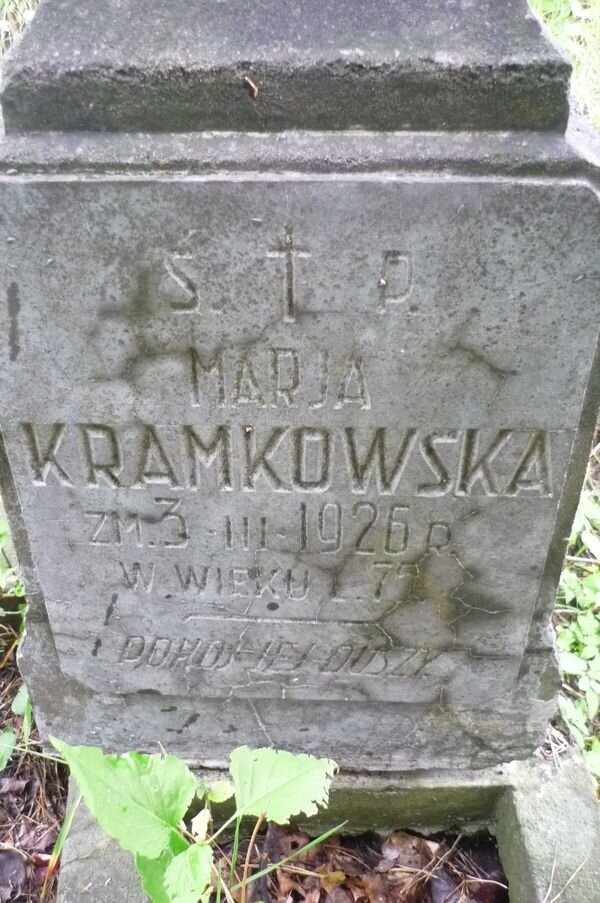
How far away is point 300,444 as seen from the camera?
125cm

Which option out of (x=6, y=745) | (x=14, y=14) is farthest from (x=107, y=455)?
(x=14, y=14)

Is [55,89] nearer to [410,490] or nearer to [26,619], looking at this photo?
[410,490]

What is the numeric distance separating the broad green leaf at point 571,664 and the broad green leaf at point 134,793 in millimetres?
1305

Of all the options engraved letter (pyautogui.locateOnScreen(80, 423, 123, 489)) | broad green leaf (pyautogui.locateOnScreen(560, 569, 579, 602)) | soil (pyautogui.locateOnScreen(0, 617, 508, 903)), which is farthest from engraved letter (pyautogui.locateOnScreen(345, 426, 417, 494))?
broad green leaf (pyautogui.locateOnScreen(560, 569, 579, 602))

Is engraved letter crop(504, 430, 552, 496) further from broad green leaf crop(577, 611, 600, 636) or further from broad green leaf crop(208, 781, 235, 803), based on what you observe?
broad green leaf crop(577, 611, 600, 636)

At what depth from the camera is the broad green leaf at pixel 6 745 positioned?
6.05ft

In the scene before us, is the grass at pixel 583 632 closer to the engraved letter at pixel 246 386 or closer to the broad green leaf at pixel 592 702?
the broad green leaf at pixel 592 702

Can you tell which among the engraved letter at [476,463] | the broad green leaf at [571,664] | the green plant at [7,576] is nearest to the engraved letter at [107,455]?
the engraved letter at [476,463]

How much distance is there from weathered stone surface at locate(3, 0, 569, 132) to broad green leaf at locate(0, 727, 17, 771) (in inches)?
60.6

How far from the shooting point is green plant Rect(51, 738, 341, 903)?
114 cm

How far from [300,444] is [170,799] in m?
0.64

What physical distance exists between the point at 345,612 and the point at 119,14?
3.60ft

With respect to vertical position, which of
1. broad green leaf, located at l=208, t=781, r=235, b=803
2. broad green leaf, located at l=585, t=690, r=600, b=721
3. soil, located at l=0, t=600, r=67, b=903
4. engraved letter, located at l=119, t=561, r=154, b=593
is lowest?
soil, located at l=0, t=600, r=67, b=903

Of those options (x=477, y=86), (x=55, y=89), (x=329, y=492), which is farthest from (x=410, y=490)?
(x=55, y=89)
